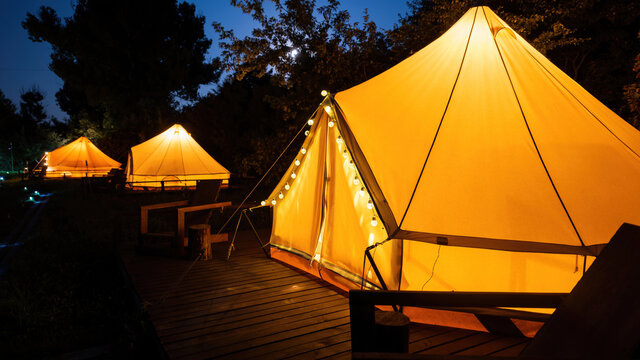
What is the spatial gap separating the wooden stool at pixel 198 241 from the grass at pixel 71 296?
2.78 feet

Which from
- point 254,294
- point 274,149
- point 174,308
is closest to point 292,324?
point 254,294

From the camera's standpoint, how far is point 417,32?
31.2 feet

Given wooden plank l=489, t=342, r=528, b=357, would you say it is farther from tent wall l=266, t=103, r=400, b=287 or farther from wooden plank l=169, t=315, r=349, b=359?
wooden plank l=169, t=315, r=349, b=359

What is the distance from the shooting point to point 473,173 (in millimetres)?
3037

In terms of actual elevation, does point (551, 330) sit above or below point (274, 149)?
below

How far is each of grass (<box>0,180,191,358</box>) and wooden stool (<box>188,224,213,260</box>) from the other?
0.85 metres

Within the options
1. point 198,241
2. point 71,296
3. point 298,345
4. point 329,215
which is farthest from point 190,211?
point 298,345

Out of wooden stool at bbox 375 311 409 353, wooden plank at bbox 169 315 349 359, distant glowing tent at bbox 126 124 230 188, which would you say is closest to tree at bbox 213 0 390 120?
distant glowing tent at bbox 126 124 230 188

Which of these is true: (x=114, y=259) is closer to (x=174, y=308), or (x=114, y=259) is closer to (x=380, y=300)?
(x=174, y=308)

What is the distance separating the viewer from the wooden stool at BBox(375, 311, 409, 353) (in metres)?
1.88

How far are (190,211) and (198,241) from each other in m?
0.47

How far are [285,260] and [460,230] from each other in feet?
8.15

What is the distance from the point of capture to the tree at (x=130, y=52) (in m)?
19.5

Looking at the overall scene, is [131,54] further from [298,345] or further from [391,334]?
[391,334]
